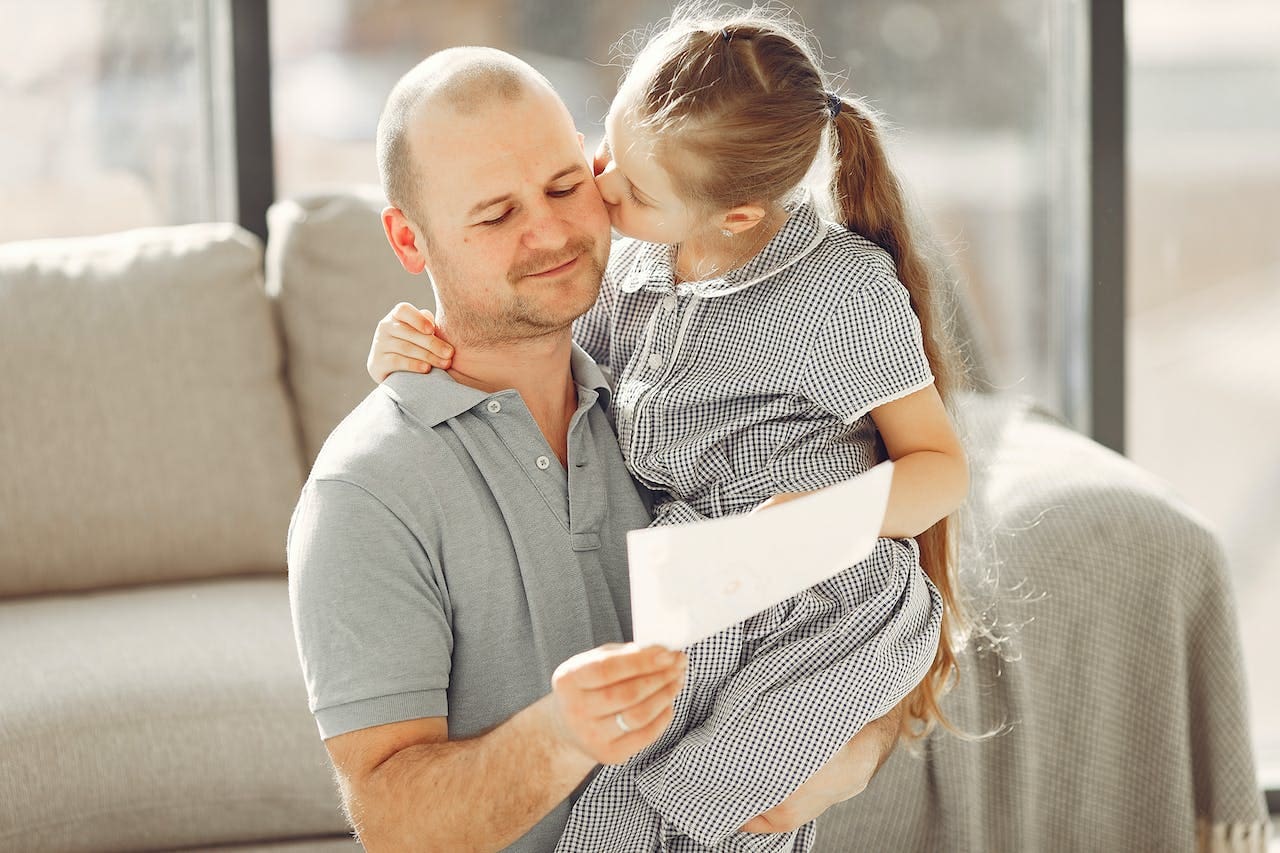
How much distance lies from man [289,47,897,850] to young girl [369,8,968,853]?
0.07 meters

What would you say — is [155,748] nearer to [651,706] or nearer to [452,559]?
[452,559]

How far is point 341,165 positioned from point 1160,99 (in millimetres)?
1772

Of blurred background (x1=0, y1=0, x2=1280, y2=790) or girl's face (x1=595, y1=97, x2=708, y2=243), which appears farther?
blurred background (x1=0, y1=0, x2=1280, y2=790)

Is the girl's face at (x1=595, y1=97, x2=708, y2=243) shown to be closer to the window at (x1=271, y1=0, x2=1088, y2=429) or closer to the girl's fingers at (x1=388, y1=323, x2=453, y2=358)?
the girl's fingers at (x1=388, y1=323, x2=453, y2=358)

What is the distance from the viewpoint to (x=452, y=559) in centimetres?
130

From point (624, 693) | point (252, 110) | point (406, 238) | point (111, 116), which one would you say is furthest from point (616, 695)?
point (111, 116)

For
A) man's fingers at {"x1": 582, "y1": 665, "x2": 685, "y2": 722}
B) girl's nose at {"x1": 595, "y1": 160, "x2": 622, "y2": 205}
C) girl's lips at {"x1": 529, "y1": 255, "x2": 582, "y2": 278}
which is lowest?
man's fingers at {"x1": 582, "y1": 665, "x2": 685, "y2": 722}

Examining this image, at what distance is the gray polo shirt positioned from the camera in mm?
1229

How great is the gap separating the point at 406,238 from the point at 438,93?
166 mm

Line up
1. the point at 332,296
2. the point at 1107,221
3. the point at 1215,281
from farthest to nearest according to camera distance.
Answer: the point at 1215,281 < the point at 1107,221 < the point at 332,296

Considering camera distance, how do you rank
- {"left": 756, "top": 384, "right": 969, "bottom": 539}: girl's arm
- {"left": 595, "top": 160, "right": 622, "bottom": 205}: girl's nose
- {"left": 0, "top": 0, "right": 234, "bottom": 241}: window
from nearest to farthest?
{"left": 756, "top": 384, "right": 969, "bottom": 539}: girl's arm → {"left": 595, "top": 160, "right": 622, "bottom": 205}: girl's nose → {"left": 0, "top": 0, "right": 234, "bottom": 241}: window

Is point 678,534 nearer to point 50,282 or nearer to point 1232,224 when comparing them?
point 50,282

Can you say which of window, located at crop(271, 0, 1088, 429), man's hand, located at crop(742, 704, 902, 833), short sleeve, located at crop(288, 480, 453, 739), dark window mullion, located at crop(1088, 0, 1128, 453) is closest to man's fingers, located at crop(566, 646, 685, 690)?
short sleeve, located at crop(288, 480, 453, 739)

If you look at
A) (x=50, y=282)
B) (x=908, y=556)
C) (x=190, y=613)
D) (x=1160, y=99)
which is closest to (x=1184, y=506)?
(x=908, y=556)
